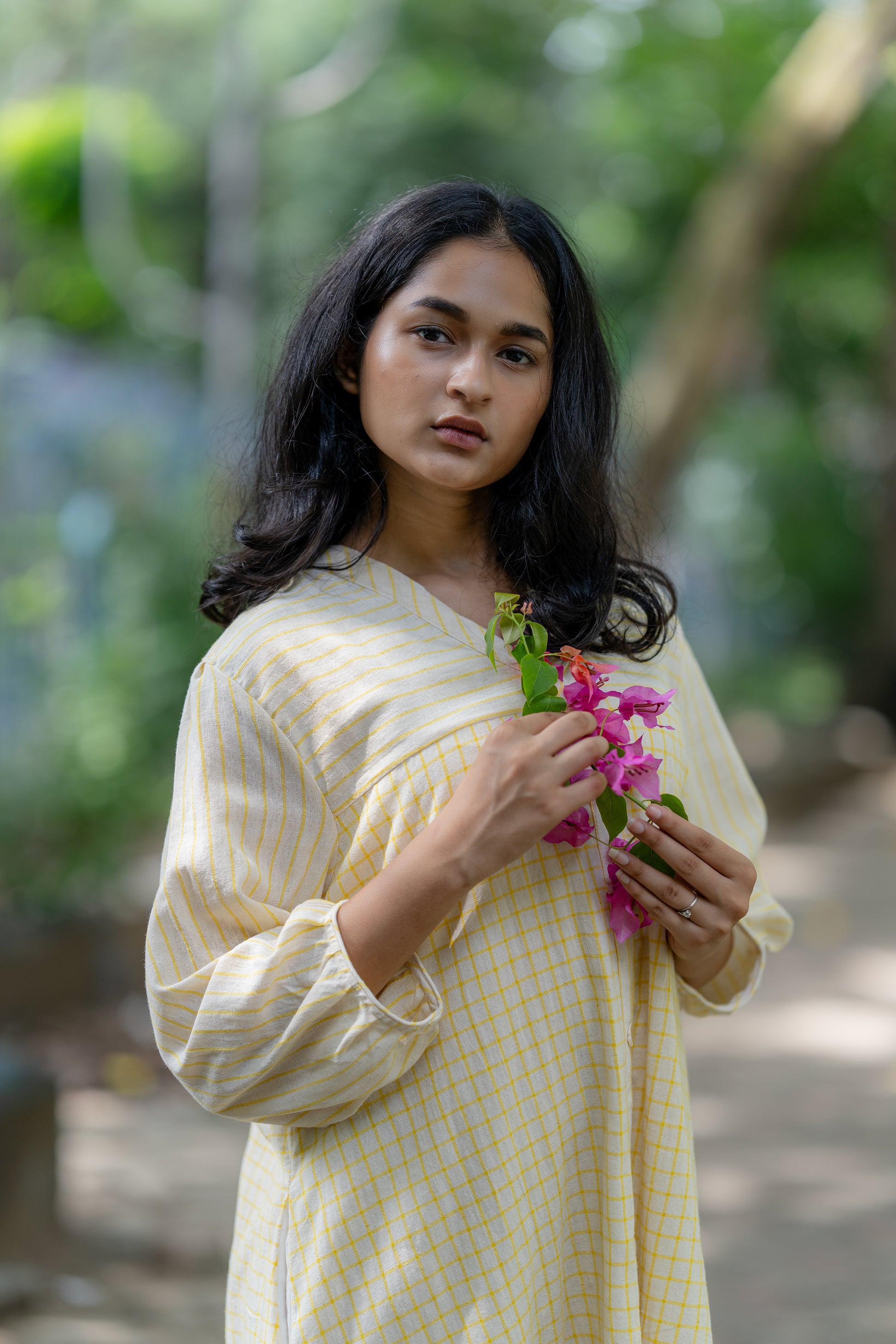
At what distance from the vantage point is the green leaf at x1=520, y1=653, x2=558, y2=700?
136 cm

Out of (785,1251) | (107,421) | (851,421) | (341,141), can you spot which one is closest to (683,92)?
(341,141)

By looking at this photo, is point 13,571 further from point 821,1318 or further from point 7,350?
point 821,1318

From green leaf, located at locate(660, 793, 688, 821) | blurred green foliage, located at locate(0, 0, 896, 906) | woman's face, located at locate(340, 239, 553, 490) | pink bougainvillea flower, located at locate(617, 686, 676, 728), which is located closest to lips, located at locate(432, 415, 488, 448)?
woman's face, located at locate(340, 239, 553, 490)

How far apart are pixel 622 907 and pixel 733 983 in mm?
322

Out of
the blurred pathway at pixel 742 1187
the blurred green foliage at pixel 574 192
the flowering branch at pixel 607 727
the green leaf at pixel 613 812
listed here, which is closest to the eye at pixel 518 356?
the flowering branch at pixel 607 727

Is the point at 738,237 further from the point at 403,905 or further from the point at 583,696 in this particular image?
the point at 403,905

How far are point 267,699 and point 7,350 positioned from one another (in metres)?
5.58

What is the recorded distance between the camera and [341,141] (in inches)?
524

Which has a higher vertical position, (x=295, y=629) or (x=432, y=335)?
(x=432, y=335)

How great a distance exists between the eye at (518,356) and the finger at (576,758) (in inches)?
17.1

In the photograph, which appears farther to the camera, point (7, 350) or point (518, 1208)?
point (7, 350)

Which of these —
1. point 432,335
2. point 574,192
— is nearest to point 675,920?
point 432,335

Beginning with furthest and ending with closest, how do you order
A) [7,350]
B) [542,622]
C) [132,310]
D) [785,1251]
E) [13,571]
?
[132,310]
[7,350]
[13,571]
[785,1251]
[542,622]

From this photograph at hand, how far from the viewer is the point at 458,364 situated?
1.43 metres
